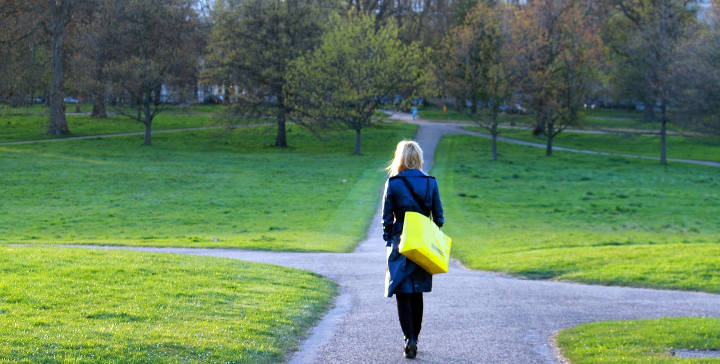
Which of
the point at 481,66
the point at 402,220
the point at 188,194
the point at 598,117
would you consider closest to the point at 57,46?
the point at 188,194

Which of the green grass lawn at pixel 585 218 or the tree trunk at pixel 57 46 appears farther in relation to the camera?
the tree trunk at pixel 57 46

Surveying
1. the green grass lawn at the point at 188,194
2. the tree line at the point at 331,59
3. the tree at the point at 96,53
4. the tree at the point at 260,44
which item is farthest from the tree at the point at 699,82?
the tree at the point at 96,53

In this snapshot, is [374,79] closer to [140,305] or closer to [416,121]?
[416,121]

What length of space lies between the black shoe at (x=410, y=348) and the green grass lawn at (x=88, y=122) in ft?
158

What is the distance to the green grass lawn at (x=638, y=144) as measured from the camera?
2227 inches

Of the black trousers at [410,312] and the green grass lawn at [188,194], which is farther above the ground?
the black trousers at [410,312]

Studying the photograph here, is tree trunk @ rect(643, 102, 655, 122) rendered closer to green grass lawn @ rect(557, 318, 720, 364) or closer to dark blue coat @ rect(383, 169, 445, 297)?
green grass lawn @ rect(557, 318, 720, 364)

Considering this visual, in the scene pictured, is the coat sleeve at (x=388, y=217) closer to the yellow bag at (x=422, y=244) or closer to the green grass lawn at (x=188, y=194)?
the yellow bag at (x=422, y=244)

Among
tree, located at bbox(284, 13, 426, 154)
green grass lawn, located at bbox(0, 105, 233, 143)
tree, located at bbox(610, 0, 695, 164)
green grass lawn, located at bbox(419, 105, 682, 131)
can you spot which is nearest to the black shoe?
tree, located at bbox(284, 13, 426, 154)

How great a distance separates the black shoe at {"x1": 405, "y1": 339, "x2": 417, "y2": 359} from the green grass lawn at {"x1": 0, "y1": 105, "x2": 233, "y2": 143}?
48.0m

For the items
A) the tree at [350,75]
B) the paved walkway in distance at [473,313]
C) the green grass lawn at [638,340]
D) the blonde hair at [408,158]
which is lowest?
the paved walkway in distance at [473,313]

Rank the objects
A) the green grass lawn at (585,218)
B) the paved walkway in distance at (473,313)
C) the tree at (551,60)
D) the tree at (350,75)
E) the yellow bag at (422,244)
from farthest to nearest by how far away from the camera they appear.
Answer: the tree at (551,60)
the tree at (350,75)
the green grass lawn at (585,218)
the paved walkway in distance at (473,313)
the yellow bag at (422,244)

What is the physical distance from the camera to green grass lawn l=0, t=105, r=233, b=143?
55.5 meters

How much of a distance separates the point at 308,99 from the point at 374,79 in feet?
16.6
